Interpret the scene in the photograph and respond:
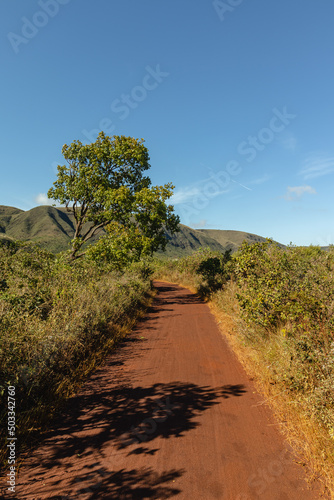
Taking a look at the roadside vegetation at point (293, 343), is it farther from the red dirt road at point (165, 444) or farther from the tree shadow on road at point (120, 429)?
the tree shadow on road at point (120, 429)

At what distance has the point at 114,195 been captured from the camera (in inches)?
594

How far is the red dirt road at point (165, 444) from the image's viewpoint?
2.93 meters

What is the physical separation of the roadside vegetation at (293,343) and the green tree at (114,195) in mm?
7539

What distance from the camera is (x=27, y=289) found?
7.62 m

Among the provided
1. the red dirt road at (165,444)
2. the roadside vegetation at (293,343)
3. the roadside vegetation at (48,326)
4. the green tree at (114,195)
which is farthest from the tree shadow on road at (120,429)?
the green tree at (114,195)

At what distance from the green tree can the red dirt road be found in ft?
32.2

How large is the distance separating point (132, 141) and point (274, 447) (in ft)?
58.7

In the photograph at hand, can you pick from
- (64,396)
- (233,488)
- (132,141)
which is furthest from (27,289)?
(132,141)

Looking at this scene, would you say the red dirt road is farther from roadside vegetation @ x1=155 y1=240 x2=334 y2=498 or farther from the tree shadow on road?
roadside vegetation @ x1=155 y1=240 x2=334 y2=498

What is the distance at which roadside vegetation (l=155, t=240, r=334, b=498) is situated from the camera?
3.58 metres

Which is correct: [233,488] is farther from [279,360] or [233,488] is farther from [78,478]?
[279,360]

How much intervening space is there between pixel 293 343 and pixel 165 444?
292cm

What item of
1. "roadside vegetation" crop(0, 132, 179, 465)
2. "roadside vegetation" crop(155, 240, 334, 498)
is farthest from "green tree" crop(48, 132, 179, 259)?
"roadside vegetation" crop(155, 240, 334, 498)

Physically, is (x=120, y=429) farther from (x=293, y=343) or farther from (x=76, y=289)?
(x=76, y=289)
